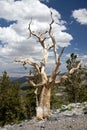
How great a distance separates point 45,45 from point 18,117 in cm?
3395

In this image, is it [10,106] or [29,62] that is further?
[10,106]

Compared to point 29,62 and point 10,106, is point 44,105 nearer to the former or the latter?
point 29,62

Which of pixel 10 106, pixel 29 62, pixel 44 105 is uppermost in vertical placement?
pixel 29 62

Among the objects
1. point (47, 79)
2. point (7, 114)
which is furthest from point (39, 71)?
point (7, 114)

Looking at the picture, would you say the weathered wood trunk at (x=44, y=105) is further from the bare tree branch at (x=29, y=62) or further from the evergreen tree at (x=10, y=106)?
the evergreen tree at (x=10, y=106)

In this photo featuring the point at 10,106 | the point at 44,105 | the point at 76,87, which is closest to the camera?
the point at 44,105

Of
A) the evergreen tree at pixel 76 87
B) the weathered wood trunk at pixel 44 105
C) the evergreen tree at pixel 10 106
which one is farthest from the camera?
the evergreen tree at pixel 76 87

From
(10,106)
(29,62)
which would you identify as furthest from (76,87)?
(29,62)

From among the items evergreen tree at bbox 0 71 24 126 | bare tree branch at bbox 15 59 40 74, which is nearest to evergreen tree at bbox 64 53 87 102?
evergreen tree at bbox 0 71 24 126

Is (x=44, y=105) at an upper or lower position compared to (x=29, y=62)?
lower

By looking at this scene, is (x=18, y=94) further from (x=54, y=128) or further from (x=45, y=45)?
(x=54, y=128)

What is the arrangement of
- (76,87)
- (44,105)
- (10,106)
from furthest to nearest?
(76,87)
(10,106)
(44,105)

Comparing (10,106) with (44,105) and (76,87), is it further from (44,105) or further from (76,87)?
(44,105)

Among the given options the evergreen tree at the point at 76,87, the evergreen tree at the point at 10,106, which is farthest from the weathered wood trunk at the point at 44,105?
the evergreen tree at the point at 76,87
